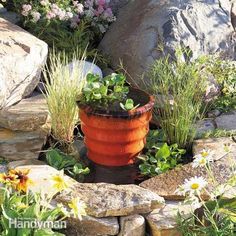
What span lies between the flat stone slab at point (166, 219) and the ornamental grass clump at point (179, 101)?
861mm

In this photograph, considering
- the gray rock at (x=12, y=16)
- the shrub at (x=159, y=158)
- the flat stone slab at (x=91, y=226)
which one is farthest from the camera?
the gray rock at (x=12, y=16)

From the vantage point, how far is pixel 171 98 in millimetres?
4625

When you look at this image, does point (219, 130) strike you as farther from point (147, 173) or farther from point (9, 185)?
point (9, 185)

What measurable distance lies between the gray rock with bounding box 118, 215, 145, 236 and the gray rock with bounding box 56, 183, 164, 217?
0.10 ft

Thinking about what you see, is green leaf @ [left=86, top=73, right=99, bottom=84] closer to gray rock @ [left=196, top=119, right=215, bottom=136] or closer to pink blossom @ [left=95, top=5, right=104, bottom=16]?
gray rock @ [left=196, top=119, right=215, bottom=136]

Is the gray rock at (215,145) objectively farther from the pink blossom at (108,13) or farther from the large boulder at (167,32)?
the pink blossom at (108,13)

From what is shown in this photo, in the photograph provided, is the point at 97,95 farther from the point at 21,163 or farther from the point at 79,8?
the point at 79,8

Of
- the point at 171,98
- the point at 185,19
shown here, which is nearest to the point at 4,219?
the point at 171,98

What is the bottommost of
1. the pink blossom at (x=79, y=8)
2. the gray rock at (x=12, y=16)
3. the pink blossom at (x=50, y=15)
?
the gray rock at (x=12, y=16)

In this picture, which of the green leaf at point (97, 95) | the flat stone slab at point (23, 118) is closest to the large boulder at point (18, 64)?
the flat stone slab at point (23, 118)

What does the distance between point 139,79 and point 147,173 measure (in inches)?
51.4

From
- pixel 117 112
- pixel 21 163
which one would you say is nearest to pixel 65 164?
pixel 21 163

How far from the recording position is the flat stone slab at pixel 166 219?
134 inches

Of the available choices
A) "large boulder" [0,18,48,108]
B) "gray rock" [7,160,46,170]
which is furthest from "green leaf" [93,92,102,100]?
"large boulder" [0,18,48,108]
